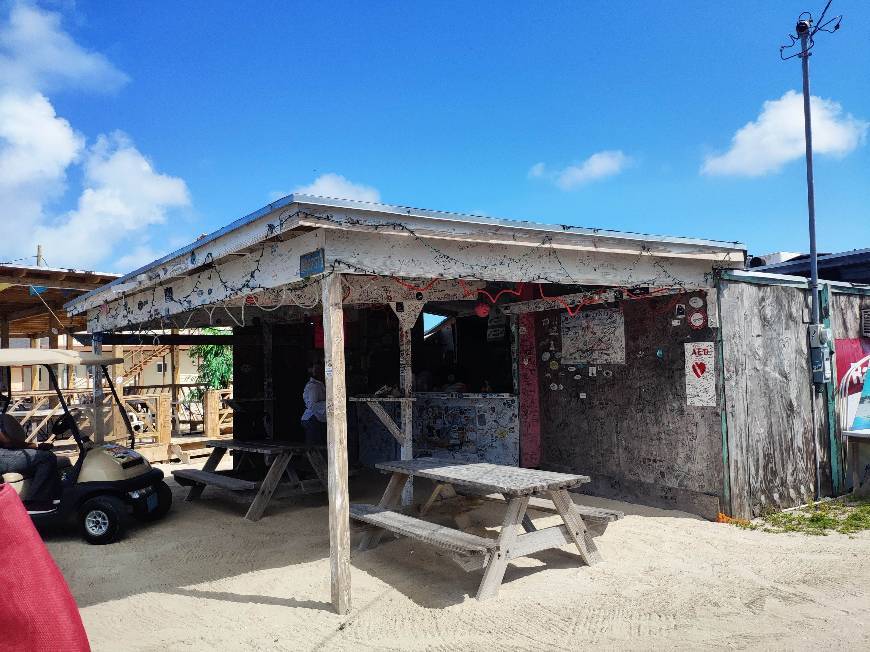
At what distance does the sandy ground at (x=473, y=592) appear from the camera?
155 inches

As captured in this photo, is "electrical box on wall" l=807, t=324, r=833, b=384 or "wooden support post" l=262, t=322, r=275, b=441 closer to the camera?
"electrical box on wall" l=807, t=324, r=833, b=384

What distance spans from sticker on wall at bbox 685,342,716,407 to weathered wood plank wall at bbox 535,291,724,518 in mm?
67

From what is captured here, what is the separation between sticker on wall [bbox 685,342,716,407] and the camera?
656cm

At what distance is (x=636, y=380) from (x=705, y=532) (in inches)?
72.1

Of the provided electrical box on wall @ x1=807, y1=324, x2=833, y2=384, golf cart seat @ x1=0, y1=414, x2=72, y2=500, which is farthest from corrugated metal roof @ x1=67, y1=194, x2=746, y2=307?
golf cart seat @ x1=0, y1=414, x2=72, y2=500

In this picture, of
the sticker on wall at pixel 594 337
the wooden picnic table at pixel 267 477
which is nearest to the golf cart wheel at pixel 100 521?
the wooden picnic table at pixel 267 477

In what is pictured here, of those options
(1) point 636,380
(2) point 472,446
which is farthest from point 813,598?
(2) point 472,446

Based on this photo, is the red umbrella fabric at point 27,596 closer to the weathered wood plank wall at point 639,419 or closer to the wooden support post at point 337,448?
the wooden support post at point 337,448

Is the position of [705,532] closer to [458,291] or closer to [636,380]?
[636,380]

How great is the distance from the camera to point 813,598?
4422mm

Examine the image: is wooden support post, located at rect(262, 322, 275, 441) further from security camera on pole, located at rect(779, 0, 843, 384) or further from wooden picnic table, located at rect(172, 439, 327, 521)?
security camera on pole, located at rect(779, 0, 843, 384)

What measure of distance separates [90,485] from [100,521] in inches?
14.4

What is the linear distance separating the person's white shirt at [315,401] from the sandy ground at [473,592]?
2413mm

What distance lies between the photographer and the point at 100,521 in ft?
21.0
